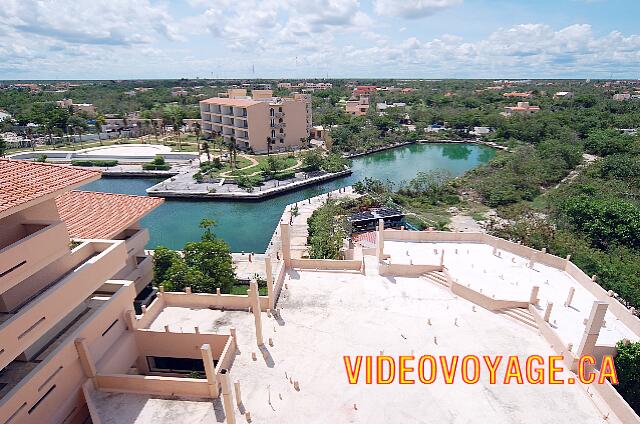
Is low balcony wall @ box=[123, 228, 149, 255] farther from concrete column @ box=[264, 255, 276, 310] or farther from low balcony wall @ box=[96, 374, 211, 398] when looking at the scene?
low balcony wall @ box=[96, 374, 211, 398]

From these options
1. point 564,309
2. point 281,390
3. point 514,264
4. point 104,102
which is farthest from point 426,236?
point 104,102

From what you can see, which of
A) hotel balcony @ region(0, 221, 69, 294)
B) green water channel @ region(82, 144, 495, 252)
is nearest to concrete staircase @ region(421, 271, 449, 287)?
hotel balcony @ region(0, 221, 69, 294)

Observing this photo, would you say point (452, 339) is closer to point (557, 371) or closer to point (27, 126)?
point (557, 371)

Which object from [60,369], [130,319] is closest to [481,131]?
[130,319]

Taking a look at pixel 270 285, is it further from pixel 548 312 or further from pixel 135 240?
pixel 548 312

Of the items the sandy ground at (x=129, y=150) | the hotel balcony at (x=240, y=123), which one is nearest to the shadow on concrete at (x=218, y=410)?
the sandy ground at (x=129, y=150)
